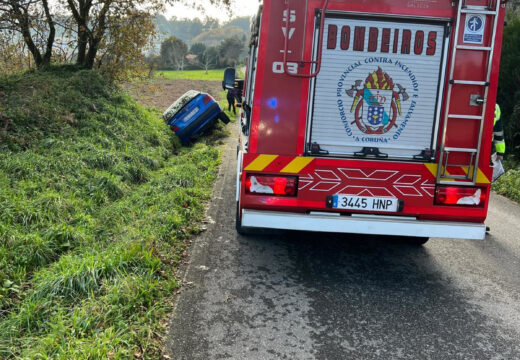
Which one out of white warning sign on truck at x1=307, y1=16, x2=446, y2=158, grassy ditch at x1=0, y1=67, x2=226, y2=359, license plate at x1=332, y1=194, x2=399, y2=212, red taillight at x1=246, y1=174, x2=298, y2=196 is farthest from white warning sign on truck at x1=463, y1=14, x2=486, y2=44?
grassy ditch at x1=0, y1=67, x2=226, y2=359

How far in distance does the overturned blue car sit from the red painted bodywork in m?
8.54

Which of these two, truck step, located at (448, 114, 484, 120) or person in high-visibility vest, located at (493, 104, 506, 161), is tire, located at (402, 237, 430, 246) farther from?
truck step, located at (448, 114, 484, 120)

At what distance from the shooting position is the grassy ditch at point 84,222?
10.7 feet

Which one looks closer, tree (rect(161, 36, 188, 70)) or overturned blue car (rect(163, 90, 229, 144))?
overturned blue car (rect(163, 90, 229, 144))

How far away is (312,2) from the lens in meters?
4.11

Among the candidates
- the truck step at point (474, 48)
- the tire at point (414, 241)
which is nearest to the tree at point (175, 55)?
the tire at point (414, 241)

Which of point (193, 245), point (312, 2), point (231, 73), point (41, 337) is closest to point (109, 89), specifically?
point (231, 73)

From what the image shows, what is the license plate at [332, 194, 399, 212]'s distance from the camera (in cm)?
437

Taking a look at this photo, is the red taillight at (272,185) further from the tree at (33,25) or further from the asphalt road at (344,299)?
the tree at (33,25)

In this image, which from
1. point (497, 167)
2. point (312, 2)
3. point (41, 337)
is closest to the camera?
point (41, 337)

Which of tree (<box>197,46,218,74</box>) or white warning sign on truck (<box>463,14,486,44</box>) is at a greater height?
tree (<box>197,46,218,74</box>)

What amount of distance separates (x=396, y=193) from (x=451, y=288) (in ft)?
3.81

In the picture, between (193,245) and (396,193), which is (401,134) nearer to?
(396,193)

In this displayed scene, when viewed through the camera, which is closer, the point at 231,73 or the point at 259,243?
the point at 259,243
